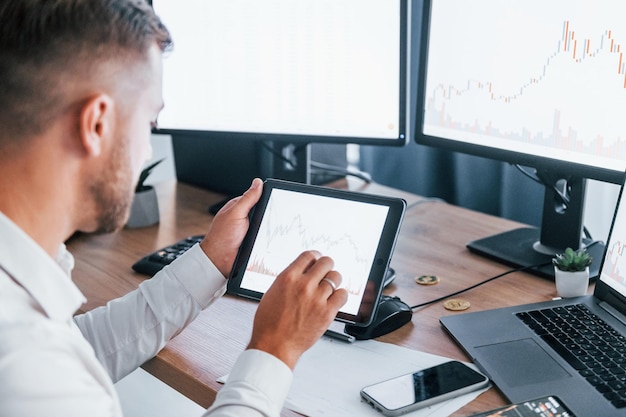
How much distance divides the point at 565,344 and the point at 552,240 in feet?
1.25

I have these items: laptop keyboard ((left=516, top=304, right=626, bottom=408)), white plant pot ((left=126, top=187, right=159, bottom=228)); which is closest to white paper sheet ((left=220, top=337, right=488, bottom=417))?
laptop keyboard ((left=516, top=304, right=626, bottom=408))

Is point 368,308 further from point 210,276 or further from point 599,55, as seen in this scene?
point 599,55

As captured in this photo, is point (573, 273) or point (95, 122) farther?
point (573, 273)

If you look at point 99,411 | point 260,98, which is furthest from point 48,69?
point 260,98

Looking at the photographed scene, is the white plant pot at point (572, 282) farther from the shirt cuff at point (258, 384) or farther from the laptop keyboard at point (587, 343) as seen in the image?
the shirt cuff at point (258, 384)

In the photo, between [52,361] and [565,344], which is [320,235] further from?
[52,361]

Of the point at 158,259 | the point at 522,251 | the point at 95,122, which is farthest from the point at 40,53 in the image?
the point at 522,251

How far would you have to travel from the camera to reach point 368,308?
97 cm

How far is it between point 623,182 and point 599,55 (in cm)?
19

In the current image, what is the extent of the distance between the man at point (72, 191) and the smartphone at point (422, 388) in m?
0.10

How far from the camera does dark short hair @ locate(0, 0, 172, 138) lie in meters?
0.71

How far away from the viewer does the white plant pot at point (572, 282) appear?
108cm

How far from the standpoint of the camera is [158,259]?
4.20 feet

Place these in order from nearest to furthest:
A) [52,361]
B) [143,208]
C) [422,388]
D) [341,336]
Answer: [52,361] < [422,388] < [341,336] < [143,208]
